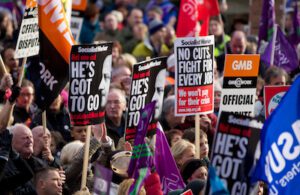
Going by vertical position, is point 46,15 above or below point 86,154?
above

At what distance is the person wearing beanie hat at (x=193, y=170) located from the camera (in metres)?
12.0

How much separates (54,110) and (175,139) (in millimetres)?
1733

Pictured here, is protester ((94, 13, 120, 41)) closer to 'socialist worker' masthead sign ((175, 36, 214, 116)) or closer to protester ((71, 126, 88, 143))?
protester ((71, 126, 88, 143))

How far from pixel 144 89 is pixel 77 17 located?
6.49 metres

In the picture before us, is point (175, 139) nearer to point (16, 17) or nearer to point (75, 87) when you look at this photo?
point (75, 87)

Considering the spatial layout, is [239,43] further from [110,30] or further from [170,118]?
[170,118]

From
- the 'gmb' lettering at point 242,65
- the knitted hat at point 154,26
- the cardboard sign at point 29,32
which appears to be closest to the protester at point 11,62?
the cardboard sign at point 29,32

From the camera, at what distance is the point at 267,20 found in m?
19.9

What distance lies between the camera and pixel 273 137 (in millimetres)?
9812

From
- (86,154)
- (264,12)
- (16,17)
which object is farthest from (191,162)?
(16,17)

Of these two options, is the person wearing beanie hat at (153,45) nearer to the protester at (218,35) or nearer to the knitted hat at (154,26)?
the knitted hat at (154,26)

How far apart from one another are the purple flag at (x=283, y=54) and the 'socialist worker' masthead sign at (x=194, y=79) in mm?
5114

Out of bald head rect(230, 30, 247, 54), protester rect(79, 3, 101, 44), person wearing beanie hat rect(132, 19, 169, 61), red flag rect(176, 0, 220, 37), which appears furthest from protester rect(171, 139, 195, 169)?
protester rect(79, 3, 101, 44)

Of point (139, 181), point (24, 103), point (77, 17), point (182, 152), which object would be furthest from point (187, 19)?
point (139, 181)
